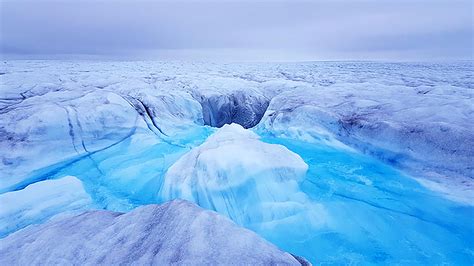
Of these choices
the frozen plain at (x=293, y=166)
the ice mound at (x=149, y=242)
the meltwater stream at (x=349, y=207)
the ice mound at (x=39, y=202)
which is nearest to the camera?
the ice mound at (x=149, y=242)

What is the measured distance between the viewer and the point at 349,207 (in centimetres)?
381

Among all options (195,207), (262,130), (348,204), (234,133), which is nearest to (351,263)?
(348,204)

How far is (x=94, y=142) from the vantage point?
5.68 meters

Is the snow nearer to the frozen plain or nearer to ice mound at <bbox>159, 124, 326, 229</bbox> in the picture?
the frozen plain

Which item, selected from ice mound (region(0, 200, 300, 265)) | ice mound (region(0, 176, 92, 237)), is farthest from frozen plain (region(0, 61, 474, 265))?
ice mound (region(0, 200, 300, 265))

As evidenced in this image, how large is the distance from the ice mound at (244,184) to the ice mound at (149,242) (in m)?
1.27

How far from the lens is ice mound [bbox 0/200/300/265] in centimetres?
186

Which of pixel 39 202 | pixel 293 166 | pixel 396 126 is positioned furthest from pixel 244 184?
pixel 396 126

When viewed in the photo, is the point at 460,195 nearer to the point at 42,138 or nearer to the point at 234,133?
the point at 234,133

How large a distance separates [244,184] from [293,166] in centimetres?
80

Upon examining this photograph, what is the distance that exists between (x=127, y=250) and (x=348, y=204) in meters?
3.03

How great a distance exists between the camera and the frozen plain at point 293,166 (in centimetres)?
336

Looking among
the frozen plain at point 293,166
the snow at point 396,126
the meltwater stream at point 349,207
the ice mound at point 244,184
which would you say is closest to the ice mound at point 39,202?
the frozen plain at point 293,166

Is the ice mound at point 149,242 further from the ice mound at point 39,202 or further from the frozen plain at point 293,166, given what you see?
the frozen plain at point 293,166
